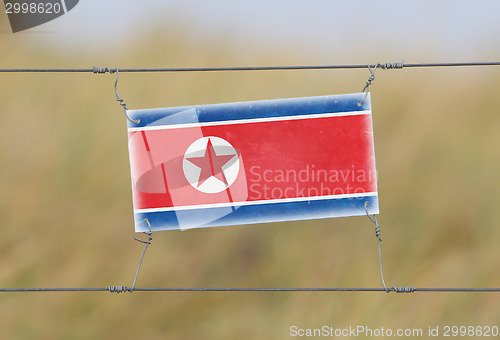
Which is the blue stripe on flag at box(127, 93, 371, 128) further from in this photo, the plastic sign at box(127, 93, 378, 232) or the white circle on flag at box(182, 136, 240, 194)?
the white circle on flag at box(182, 136, 240, 194)

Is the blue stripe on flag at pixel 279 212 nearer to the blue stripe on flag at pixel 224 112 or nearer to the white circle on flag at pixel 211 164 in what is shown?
the white circle on flag at pixel 211 164

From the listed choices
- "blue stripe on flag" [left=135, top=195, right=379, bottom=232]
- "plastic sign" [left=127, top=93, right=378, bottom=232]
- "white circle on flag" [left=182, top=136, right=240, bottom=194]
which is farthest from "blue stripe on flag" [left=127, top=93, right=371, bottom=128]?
"blue stripe on flag" [left=135, top=195, right=379, bottom=232]

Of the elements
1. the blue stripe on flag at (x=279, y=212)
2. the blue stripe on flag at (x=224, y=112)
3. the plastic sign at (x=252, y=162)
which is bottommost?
the blue stripe on flag at (x=279, y=212)

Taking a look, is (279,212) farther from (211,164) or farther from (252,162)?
(211,164)

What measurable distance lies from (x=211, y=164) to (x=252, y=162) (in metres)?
0.21

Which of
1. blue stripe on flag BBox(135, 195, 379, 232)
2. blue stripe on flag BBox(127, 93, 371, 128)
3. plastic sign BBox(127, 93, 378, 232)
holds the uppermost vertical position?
blue stripe on flag BBox(127, 93, 371, 128)

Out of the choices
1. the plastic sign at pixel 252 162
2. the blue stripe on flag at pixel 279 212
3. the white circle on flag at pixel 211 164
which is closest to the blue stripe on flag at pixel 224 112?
the plastic sign at pixel 252 162

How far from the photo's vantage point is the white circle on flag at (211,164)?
265 cm

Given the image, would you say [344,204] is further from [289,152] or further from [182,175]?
[182,175]

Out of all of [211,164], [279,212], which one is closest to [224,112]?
[211,164]

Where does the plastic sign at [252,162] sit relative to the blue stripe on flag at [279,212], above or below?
above

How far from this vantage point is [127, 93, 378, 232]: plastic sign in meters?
2.65

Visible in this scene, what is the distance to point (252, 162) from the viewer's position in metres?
2.65

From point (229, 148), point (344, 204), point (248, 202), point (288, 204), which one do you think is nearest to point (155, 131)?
point (229, 148)
